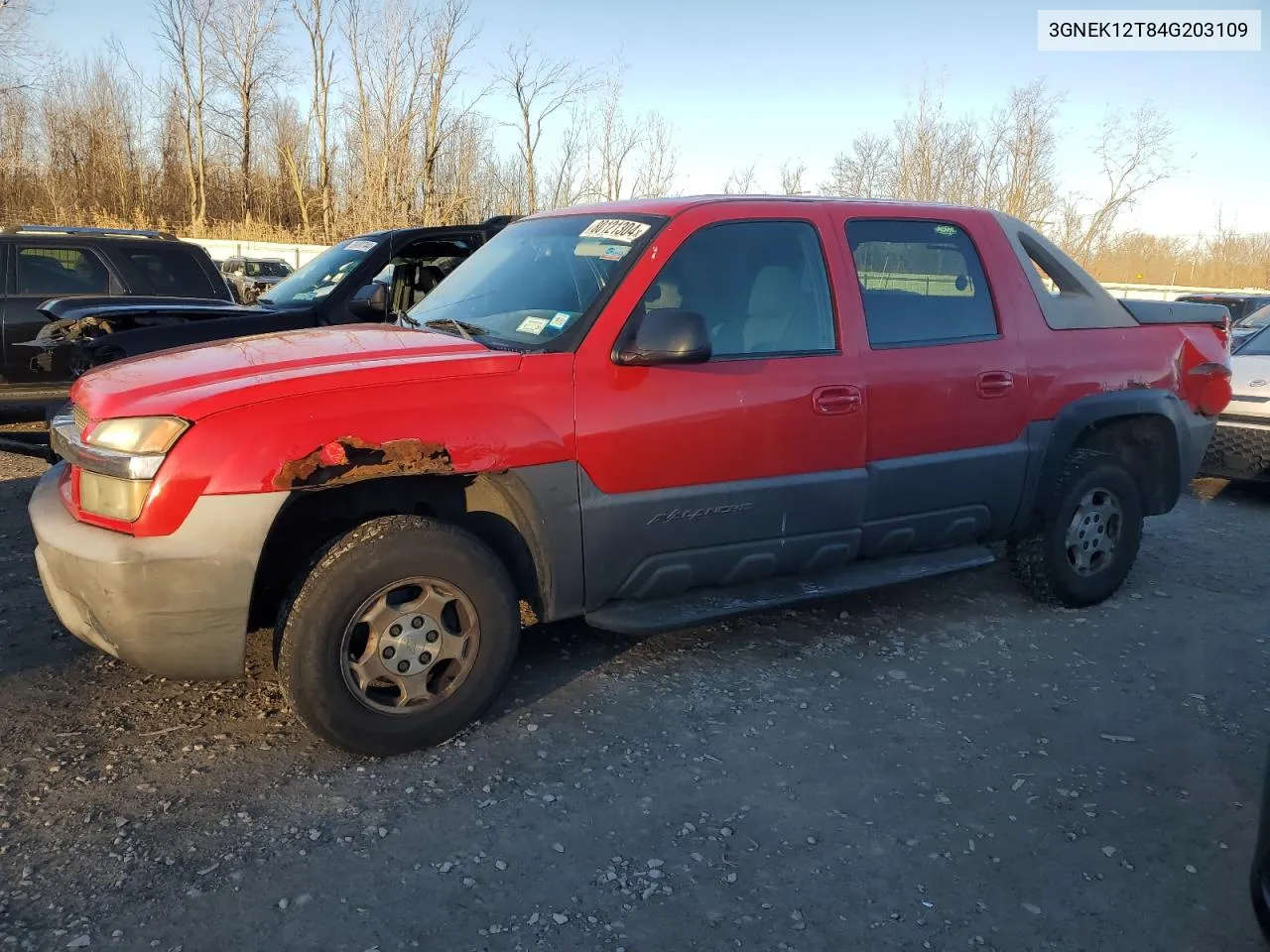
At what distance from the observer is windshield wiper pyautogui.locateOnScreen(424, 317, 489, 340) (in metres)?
3.62

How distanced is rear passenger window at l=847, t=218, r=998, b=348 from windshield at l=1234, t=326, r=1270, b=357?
17.3 feet

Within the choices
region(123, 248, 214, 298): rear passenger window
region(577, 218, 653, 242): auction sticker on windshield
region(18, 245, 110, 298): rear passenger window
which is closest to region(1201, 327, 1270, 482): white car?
region(577, 218, 653, 242): auction sticker on windshield

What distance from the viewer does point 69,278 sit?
7969 millimetres

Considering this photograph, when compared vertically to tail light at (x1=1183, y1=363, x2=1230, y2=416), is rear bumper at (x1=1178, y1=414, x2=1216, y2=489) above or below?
below

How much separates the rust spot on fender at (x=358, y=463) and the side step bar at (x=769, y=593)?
0.88 meters

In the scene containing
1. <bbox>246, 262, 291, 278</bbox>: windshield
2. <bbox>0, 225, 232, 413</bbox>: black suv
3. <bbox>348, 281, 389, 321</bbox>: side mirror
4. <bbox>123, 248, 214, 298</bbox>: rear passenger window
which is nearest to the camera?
<bbox>348, 281, 389, 321</bbox>: side mirror

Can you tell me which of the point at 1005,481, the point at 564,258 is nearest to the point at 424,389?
the point at 564,258

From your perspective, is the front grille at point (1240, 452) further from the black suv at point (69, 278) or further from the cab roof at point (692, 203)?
the black suv at point (69, 278)

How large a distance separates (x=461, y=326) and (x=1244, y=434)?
6316 millimetres

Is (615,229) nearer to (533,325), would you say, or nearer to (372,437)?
(533,325)

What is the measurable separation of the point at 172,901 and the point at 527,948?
0.94 m

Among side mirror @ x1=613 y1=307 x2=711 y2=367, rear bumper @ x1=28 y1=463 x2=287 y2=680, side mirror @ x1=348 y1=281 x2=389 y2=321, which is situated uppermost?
side mirror @ x1=348 y1=281 x2=389 y2=321

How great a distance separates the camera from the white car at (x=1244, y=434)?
702 cm

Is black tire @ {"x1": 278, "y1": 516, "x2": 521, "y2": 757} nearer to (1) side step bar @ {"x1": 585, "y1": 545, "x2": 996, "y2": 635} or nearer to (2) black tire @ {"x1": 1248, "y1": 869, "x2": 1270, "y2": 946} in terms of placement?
(1) side step bar @ {"x1": 585, "y1": 545, "x2": 996, "y2": 635}
